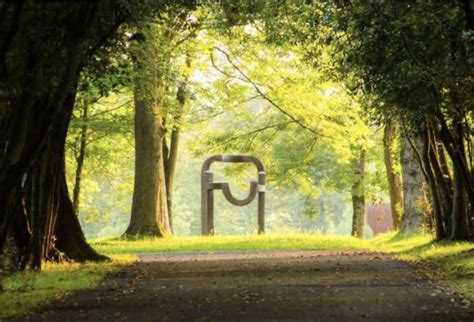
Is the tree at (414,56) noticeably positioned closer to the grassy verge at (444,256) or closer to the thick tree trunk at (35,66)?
the grassy verge at (444,256)

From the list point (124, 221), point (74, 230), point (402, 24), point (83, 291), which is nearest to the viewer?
point (83, 291)

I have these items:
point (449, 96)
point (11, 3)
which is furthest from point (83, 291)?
point (449, 96)

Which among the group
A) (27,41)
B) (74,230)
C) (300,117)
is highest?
(300,117)

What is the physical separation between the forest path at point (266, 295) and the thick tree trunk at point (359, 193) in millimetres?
23989

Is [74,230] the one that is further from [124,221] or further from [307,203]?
[124,221]

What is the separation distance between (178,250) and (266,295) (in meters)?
11.4

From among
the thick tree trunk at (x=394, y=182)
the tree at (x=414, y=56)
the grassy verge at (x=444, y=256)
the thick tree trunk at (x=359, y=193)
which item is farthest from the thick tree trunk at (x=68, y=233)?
the thick tree trunk at (x=359, y=193)

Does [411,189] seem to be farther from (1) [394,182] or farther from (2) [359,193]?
(2) [359,193]

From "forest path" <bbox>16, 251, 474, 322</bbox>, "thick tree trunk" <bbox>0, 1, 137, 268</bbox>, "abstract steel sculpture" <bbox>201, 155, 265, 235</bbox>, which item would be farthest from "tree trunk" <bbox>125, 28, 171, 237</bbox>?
"thick tree trunk" <bbox>0, 1, 137, 268</bbox>

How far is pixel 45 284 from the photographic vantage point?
11.9 metres

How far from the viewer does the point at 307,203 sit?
1873 inches

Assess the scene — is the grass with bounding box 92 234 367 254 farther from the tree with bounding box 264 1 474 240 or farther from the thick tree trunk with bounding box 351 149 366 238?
the thick tree trunk with bounding box 351 149 366 238

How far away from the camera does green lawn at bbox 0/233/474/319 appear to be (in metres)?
10.8

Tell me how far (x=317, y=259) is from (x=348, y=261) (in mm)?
1116
